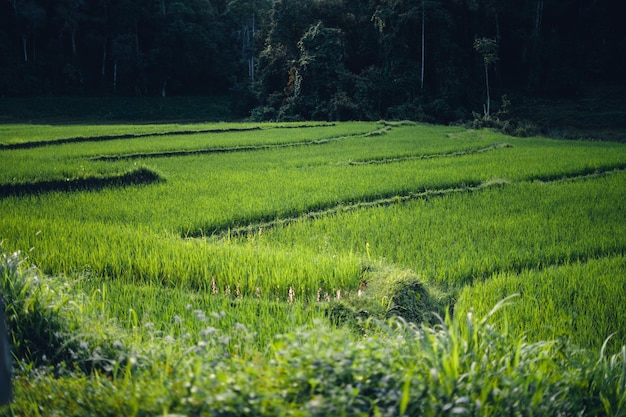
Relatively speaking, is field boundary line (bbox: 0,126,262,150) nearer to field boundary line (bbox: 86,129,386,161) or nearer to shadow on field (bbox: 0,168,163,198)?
field boundary line (bbox: 86,129,386,161)

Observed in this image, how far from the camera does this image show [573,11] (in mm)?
32750

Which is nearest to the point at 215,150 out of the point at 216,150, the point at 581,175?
the point at 216,150

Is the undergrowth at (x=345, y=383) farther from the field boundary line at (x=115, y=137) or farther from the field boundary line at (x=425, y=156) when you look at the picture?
the field boundary line at (x=115, y=137)

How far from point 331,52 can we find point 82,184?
20946 mm

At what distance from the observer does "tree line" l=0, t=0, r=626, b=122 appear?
2833 centimetres

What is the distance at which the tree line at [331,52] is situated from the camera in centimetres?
2833

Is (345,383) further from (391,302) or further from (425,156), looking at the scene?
(425,156)

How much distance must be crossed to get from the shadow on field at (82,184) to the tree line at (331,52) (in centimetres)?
1896

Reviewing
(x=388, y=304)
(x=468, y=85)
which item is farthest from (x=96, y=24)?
(x=388, y=304)

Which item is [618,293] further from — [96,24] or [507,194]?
[96,24]

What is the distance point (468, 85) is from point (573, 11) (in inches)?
365

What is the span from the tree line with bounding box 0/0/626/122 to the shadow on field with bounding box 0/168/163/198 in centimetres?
1896

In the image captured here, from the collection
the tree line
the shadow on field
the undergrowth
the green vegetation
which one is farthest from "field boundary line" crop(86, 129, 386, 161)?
the tree line

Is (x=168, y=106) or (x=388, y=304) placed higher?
(x=168, y=106)
